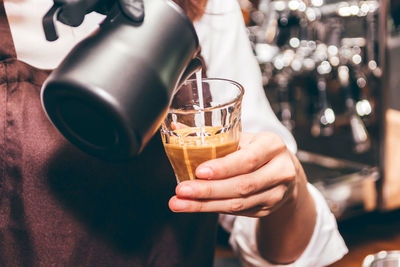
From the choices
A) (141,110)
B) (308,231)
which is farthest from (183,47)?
(308,231)

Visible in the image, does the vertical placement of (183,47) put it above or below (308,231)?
above

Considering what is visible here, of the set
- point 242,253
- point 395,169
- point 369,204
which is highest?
point 242,253

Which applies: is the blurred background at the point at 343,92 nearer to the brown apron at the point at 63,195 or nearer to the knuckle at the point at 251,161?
the brown apron at the point at 63,195

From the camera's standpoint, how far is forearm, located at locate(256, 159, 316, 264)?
2.67 ft

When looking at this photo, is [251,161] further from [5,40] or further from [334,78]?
[334,78]

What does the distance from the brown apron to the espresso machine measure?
1353mm

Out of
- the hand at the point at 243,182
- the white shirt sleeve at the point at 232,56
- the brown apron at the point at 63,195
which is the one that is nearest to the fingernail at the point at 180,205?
the hand at the point at 243,182

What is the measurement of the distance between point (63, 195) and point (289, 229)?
436 millimetres

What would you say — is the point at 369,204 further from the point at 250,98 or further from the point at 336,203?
the point at 250,98

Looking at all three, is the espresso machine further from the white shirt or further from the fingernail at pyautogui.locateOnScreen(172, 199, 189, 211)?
the fingernail at pyautogui.locateOnScreen(172, 199, 189, 211)

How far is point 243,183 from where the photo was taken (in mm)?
562

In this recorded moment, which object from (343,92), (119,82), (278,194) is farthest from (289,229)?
(343,92)

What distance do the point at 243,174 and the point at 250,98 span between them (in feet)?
1.09

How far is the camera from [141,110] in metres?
0.40
